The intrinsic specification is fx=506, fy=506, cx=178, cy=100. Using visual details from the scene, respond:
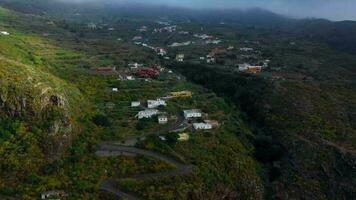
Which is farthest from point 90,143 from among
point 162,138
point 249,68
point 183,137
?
point 249,68

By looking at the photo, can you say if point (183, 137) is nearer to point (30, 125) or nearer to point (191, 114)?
point (191, 114)

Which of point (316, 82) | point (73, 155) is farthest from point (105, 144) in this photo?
point (316, 82)

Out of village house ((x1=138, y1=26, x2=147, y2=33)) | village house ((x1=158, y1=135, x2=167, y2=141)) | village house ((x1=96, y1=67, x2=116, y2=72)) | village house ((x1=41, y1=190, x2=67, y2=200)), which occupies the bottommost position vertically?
village house ((x1=138, y1=26, x2=147, y2=33))

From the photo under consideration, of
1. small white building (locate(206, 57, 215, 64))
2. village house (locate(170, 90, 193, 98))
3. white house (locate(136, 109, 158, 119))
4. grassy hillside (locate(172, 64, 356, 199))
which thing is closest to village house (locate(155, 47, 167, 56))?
small white building (locate(206, 57, 215, 64))

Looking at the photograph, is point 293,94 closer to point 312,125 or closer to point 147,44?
point 312,125

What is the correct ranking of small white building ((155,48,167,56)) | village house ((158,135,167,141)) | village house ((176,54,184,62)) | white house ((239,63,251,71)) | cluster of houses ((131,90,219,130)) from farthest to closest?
small white building ((155,48,167,56)) → village house ((176,54,184,62)) → white house ((239,63,251,71)) → cluster of houses ((131,90,219,130)) → village house ((158,135,167,141))

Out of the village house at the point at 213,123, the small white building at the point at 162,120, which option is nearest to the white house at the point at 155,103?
the small white building at the point at 162,120

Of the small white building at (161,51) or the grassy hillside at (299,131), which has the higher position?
the grassy hillside at (299,131)

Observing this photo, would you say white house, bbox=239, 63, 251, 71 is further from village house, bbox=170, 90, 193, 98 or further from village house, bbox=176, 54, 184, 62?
village house, bbox=170, 90, 193, 98

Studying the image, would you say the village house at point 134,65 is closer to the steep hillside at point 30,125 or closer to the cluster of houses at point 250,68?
the cluster of houses at point 250,68

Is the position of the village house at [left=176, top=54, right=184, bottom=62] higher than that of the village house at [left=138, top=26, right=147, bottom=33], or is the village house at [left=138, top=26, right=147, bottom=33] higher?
the village house at [left=176, top=54, right=184, bottom=62]

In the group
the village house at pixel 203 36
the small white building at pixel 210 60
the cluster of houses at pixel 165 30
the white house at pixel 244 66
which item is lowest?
the cluster of houses at pixel 165 30
